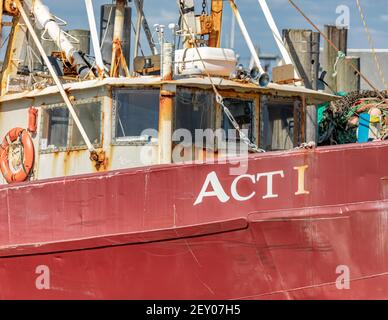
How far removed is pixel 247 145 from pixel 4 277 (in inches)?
120

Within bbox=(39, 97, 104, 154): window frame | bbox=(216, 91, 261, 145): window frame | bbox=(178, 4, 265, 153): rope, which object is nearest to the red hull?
bbox=(178, 4, 265, 153): rope

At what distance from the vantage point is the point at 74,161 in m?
10.2

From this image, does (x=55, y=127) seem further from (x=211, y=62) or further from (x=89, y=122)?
(x=211, y=62)

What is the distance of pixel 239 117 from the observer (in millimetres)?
9984

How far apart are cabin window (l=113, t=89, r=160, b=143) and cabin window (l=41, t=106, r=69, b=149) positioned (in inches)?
35.1

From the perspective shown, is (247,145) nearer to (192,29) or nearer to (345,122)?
(192,29)

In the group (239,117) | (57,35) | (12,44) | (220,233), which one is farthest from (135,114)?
(12,44)

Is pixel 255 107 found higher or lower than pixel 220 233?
higher

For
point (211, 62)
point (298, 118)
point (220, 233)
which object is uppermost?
point (211, 62)

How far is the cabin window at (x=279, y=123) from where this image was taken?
1016 cm

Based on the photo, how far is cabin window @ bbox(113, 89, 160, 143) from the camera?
9656mm

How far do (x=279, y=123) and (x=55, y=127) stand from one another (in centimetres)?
266
